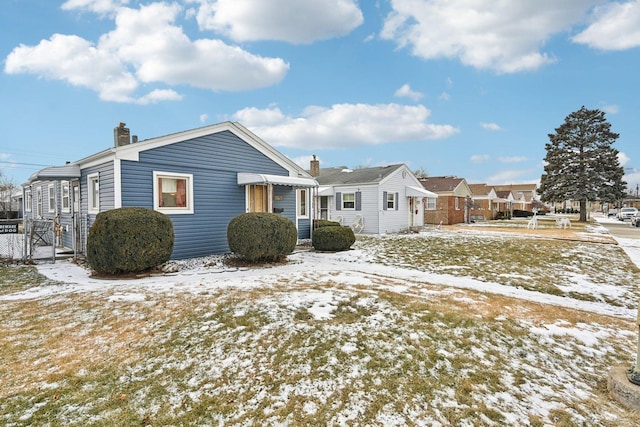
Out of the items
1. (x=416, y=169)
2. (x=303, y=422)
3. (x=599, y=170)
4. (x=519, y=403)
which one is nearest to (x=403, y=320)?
(x=519, y=403)

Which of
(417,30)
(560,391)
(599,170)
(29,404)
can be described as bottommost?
(560,391)

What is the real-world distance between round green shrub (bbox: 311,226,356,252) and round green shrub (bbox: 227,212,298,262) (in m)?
2.41

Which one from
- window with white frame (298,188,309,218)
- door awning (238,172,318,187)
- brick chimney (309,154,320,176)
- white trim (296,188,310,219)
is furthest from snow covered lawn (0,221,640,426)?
brick chimney (309,154,320,176)

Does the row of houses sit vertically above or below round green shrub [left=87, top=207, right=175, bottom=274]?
above

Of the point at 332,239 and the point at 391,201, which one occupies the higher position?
the point at 391,201

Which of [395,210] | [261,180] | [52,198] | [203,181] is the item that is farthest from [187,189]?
[395,210]

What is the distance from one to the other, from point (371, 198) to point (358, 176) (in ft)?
7.20

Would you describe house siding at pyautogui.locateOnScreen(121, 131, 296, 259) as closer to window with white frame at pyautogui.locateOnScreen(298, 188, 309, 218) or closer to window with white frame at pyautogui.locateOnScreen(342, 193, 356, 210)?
window with white frame at pyautogui.locateOnScreen(298, 188, 309, 218)

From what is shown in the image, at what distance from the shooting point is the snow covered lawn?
2986 millimetres

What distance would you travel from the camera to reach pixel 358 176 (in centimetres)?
2084

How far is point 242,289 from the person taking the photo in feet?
21.2

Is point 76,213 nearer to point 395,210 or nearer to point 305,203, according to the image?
point 305,203

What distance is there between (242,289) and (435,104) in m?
18.0

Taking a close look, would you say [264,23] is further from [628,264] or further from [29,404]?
[628,264]
